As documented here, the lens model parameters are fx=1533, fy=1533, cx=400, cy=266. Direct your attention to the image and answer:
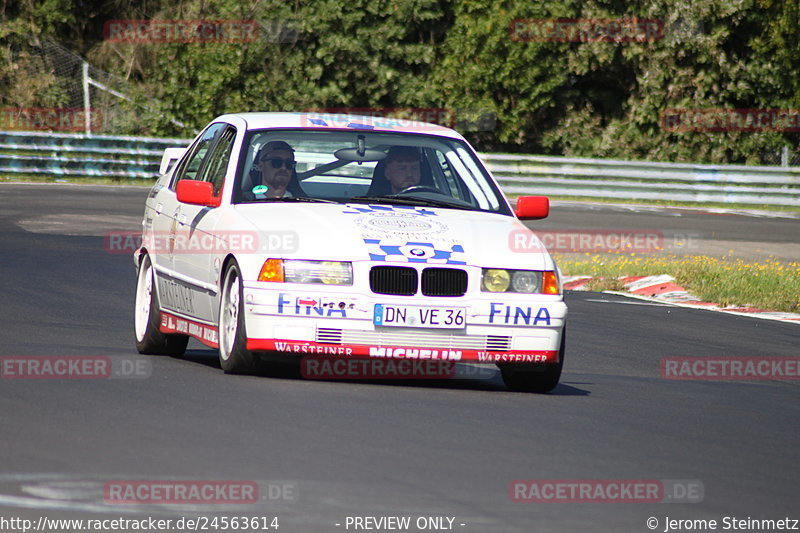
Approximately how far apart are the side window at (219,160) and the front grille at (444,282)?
1714 mm

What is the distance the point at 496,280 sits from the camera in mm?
8703

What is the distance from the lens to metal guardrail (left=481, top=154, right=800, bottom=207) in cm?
3538

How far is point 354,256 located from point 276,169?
1243mm
